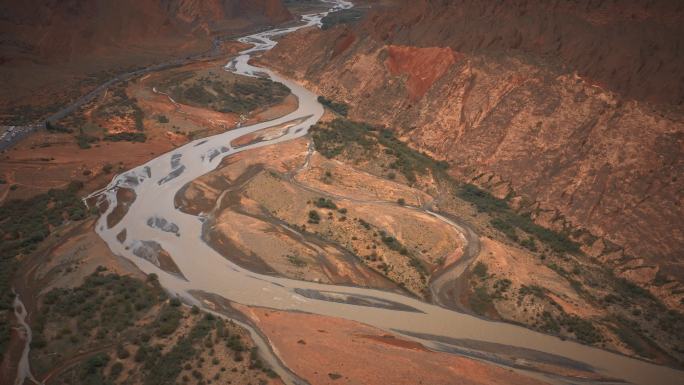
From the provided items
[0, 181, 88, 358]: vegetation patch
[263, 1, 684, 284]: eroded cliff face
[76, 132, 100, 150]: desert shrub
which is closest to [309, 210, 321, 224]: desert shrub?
[263, 1, 684, 284]: eroded cliff face

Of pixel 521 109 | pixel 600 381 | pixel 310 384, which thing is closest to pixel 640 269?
pixel 600 381

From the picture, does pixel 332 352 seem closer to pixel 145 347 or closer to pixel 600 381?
pixel 145 347

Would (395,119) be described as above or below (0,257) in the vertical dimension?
above

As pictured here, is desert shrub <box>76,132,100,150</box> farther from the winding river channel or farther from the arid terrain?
the winding river channel

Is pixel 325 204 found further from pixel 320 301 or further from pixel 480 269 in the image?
pixel 480 269

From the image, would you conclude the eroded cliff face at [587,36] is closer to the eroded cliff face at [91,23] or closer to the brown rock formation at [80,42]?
the brown rock formation at [80,42]

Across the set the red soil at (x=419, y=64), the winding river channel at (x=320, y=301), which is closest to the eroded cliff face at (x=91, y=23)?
the winding river channel at (x=320, y=301)
